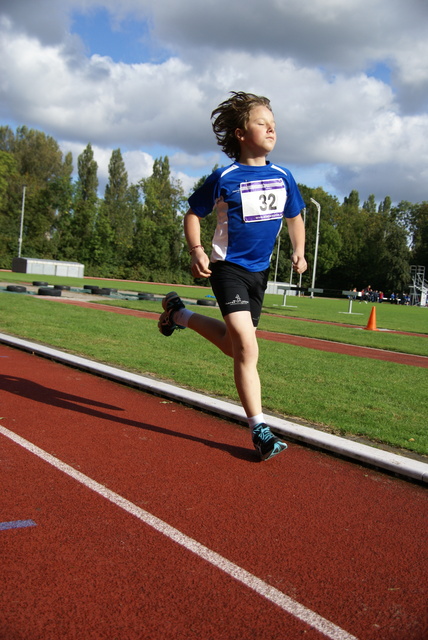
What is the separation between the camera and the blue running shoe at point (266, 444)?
13.4 feet

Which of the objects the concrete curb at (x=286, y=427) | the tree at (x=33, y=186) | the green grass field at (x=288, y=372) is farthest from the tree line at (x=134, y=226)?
the concrete curb at (x=286, y=427)

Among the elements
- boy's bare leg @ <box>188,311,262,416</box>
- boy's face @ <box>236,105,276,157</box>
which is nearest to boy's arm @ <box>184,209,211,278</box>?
boy's bare leg @ <box>188,311,262,416</box>

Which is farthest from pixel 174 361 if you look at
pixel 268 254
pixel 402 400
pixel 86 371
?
pixel 268 254

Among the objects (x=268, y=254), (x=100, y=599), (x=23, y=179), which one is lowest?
(x=100, y=599)

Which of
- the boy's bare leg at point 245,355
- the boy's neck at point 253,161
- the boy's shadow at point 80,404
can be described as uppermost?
the boy's neck at point 253,161

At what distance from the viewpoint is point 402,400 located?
6.68m

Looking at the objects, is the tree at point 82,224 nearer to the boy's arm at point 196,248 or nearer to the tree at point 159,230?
the tree at point 159,230

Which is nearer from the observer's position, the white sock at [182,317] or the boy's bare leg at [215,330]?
the boy's bare leg at [215,330]

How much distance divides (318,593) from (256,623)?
36cm

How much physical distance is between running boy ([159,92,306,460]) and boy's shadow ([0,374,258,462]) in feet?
0.93

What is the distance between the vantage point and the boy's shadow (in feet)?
14.6

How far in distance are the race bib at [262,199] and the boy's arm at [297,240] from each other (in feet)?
1.12

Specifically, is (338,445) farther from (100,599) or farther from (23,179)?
(23,179)

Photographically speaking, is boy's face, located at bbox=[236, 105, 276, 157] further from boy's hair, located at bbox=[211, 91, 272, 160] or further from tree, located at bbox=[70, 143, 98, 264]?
tree, located at bbox=[70, 143, 98, 264]
